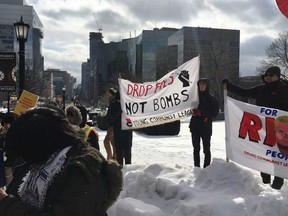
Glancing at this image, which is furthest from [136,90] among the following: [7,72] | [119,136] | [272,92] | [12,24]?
[12,24]

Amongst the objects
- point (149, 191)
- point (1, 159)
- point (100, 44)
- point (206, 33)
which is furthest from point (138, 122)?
point (100, 44)

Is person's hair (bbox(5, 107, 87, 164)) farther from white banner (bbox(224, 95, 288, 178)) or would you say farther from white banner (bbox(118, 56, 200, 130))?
white banner (bbox(118, 56, 200, 130))

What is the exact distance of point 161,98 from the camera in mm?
8031

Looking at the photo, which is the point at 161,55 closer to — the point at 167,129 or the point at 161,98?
the point at 167,129

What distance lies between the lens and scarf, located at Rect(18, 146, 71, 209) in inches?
65.7

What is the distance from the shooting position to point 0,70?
1138cm

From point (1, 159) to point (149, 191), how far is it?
2.35 meters

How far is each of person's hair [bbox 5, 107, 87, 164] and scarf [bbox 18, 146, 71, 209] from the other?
0.03 metres

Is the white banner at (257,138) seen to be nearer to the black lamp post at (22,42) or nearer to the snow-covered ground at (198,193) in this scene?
the snow-covered ground at (198,193)

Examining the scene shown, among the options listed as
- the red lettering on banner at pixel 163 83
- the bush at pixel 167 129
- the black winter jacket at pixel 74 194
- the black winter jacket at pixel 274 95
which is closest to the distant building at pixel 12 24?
the bush at pixel 167 129

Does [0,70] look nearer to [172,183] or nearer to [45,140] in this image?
[172,183]

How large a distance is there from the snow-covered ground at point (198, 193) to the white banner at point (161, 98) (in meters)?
1.32

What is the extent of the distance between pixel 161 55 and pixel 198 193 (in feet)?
219

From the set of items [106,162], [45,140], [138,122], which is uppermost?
[45,140]
